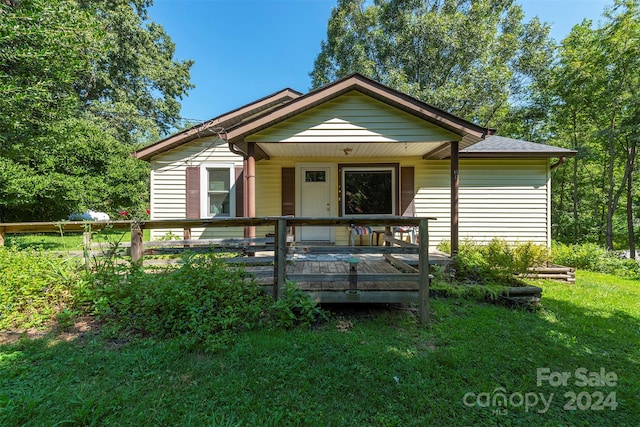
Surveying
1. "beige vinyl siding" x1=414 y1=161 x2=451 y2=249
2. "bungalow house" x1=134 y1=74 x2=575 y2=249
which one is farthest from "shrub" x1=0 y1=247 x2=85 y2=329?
"beige vinyl siding" x1=414 y1=161 x2=451 y2=249

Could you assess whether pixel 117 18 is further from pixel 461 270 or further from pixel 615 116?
pixel 615 116

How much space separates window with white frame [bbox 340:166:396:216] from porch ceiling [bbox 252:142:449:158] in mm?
534

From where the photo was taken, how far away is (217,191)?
771 centimetres

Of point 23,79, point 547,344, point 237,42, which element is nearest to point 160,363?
point 547,344

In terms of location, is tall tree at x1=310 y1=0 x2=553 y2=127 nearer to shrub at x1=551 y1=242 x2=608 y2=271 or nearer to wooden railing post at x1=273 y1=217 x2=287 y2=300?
shrub at x1=551 y1=242 x2=608 y2=271

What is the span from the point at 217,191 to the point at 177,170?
1281mm

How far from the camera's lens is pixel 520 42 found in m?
14.9

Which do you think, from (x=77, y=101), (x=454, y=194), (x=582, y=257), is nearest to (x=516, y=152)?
(x=454, y=194)

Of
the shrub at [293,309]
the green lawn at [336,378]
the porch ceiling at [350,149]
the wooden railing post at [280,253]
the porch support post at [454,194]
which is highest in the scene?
the porch ceiling at [350,149]

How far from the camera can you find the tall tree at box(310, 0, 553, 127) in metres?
14.1

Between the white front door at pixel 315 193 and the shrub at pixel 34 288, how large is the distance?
203 inches

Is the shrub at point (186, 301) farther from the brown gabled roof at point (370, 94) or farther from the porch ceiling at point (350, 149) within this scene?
the porch ceiling at point (350, 149)

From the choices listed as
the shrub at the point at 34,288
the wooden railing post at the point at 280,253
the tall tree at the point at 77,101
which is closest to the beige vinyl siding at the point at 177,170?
the tall tree at the point at 77,101

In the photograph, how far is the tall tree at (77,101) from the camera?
6.35 m
